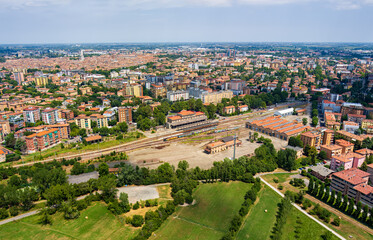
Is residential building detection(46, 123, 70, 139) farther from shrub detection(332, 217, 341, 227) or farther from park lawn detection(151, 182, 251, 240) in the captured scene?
shrub detection(332, 217, 341, 227)

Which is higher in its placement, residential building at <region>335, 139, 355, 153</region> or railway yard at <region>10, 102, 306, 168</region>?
residential building at <region>335, 139, 355, 153</region>

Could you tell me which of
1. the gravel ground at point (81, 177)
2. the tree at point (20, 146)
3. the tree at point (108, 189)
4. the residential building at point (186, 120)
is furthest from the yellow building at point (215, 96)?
the tree at point (108, 189)

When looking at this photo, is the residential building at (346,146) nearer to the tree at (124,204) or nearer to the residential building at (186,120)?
the residential building at (186,120)

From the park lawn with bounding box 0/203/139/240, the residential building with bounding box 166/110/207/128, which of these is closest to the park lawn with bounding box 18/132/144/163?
the residential building with bounding box 166/110/207/128

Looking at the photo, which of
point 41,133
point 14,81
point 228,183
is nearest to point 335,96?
point 228,183

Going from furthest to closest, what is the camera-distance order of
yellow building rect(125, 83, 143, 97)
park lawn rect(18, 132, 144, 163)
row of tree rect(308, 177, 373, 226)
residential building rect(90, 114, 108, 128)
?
yellow building rect(125, 83, 143, 97) < residential building rect(90, 114, 108, 128) < park lawn rect(18, 132, 144, 163) < row of tree rect(308, 177, 373, 226)

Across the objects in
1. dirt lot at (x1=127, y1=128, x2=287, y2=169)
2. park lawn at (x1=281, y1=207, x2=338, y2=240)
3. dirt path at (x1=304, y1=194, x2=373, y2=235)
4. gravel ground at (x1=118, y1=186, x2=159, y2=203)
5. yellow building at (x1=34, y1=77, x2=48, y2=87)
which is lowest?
park lawn at (x1=281, y1=207, x2=338, y2=240)

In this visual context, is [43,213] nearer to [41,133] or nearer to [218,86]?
[41,133]
